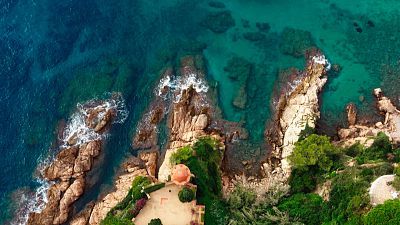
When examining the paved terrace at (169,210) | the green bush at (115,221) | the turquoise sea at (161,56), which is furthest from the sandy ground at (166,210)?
the turquoise sea at (161,56)

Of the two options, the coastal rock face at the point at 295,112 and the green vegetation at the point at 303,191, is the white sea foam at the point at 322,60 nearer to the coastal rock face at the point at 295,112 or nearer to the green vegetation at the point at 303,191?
the coastal rock face at the point at 295,112

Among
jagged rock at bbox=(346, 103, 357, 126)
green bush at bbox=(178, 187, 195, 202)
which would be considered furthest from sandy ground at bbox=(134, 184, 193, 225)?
jagged rock at bbox=(346, 103, 357, 126)

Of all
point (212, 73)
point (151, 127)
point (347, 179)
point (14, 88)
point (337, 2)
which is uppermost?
point (337, 2)

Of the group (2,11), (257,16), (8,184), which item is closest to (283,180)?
(257,16)

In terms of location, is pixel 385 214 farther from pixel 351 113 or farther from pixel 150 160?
pixel 150 160

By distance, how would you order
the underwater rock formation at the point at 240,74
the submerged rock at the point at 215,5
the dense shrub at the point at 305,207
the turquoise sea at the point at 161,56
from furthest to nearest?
the submerged rock at the point at 215,5 < the underwater rock formation at the point at 240,74 < the turquoise sea at the point at 161,56 < the dense shrub at the point at 305,207

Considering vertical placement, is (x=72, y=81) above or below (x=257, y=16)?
below

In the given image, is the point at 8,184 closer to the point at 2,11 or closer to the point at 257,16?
the point at 2,11
